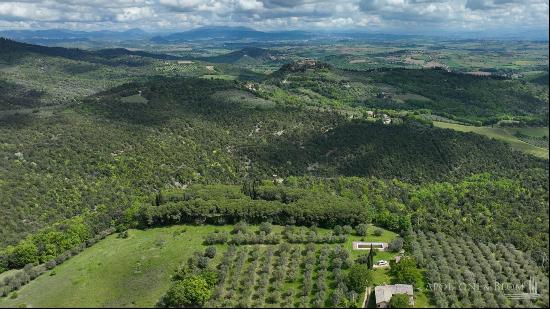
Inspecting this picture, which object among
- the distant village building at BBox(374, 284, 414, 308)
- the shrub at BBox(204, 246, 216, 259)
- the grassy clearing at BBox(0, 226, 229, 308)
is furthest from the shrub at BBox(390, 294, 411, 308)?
the grassy clearing at BBox(0, 226, 229, 308)

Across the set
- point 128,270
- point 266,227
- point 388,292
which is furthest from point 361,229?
point 128,270

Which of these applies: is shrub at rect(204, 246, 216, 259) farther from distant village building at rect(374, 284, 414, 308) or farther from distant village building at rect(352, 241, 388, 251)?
distant village building at rect(374, 284, 414, 308)

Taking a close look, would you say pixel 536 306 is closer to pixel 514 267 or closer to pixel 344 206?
pixel 514 267

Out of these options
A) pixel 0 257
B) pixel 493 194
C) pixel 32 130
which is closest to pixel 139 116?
pixel 32 130

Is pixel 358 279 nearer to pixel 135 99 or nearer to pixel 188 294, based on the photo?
pixel 188 294

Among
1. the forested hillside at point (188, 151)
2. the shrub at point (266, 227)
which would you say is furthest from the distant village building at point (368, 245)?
the forested hillside at point (188, 151)
